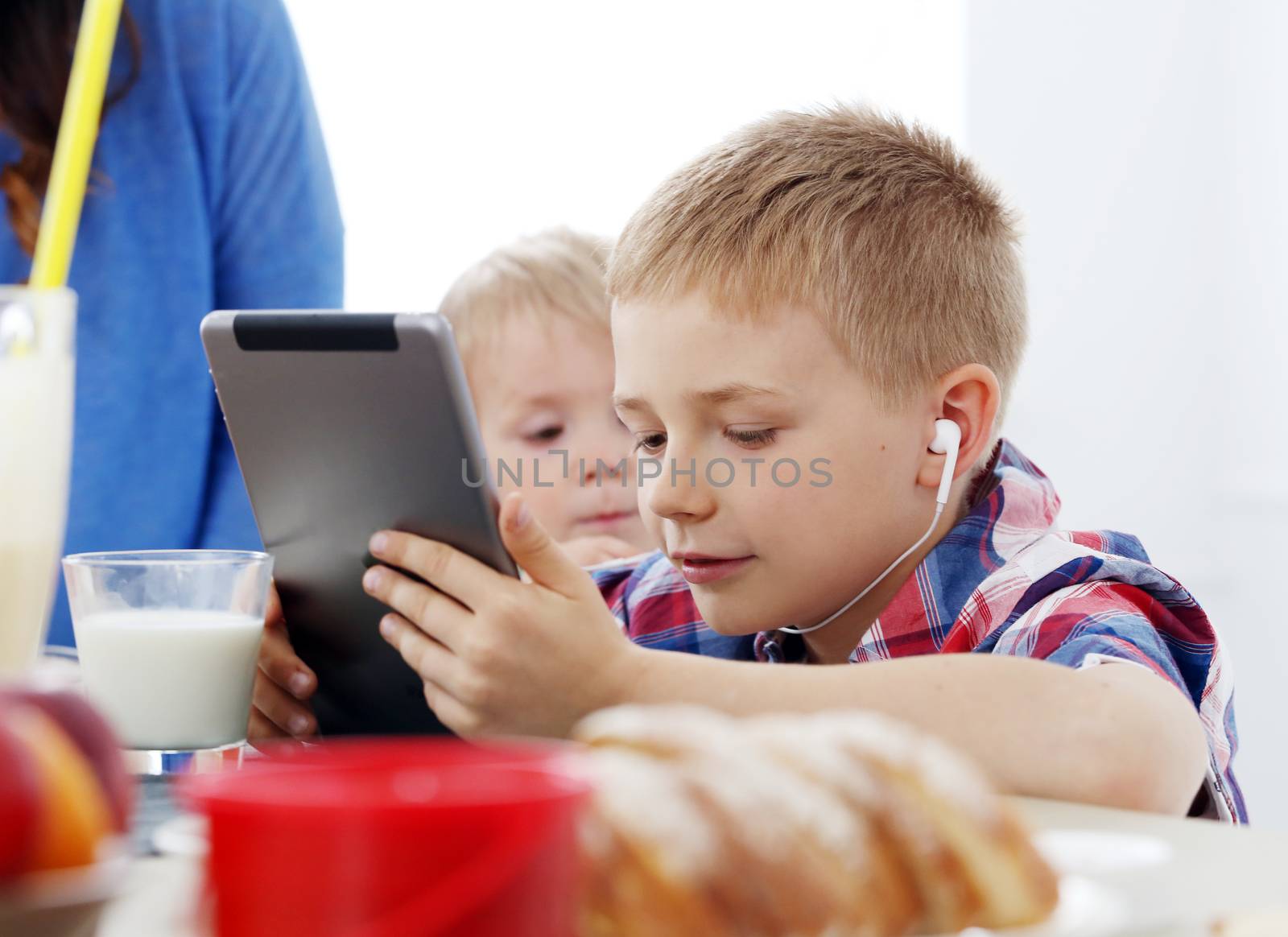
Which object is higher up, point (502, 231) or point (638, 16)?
point (638, 16)

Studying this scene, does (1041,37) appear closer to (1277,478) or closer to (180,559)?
(1277,478)

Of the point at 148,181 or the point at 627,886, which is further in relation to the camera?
the point at 148,181

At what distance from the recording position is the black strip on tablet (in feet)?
2.70

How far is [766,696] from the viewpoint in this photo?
752mm

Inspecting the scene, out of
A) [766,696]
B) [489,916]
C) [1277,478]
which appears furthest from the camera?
[1277,478]

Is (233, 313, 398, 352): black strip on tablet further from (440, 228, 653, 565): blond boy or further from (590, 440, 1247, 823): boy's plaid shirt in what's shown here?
(440, 228, 653, 565): blond boy

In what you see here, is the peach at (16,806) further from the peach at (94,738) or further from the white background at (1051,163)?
the white background at (1051,163)

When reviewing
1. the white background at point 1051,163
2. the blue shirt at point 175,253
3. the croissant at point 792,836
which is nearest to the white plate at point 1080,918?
the croissant at point 792,836

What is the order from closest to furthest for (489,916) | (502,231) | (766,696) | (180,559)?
(489,916) → (766,696) → (180,559) → (502,231)

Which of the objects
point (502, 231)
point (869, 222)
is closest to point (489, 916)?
point (869, 222)

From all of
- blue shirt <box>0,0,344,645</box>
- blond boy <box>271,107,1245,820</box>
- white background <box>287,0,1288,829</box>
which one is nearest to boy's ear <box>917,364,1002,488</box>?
blond boy <box>271,107,1245,820</box>

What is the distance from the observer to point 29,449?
1.88 ft

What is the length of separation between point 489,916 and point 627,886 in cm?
8

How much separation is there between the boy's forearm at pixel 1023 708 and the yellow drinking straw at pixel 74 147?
0.39 meters
